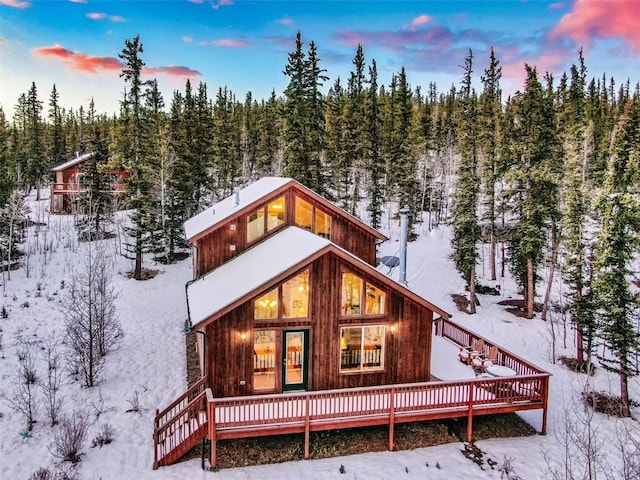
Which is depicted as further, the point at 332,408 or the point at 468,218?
the point at 468,218

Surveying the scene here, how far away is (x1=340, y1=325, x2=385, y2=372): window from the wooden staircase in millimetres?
4556

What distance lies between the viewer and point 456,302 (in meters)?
29.5

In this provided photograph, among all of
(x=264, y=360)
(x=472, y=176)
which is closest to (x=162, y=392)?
(x=264, y=360)

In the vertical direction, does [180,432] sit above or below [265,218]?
below

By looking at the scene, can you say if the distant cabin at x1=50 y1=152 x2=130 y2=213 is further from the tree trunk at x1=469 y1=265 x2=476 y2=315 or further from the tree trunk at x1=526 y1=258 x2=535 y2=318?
the tree trunk at x1=526 y1=258 x2=535 y2=318

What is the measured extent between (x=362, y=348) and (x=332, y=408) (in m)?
2.24

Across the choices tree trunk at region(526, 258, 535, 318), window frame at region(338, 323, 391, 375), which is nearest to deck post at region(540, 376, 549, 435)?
window frame at region(338, 323, 391, 375)

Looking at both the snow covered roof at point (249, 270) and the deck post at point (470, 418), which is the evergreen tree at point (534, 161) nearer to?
the deck post at point (470, 418)

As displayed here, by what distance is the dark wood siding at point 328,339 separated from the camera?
43.8 ft

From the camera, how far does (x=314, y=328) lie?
551 inches

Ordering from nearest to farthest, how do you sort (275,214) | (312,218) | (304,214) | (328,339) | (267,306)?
(267,306) → (328,339) → (275,214) → (304,214) → (312,218)

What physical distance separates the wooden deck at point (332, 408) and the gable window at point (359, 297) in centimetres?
247

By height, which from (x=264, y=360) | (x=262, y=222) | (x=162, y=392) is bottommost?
(x=162, y=392)

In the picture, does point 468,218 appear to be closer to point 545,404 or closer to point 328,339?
point 545,404
